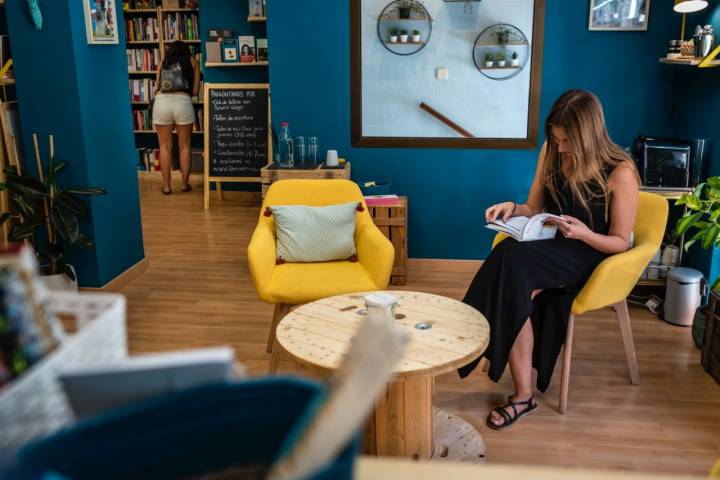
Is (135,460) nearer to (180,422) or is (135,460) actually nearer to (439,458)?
(180,422)

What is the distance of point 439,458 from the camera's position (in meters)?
2.49

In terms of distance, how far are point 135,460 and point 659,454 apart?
2.40m

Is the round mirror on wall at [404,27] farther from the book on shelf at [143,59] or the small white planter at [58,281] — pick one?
the book on shelf at [143,59]

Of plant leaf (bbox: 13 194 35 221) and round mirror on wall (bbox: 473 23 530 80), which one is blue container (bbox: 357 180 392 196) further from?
plant leaf (bbox: 13 194 35 221)

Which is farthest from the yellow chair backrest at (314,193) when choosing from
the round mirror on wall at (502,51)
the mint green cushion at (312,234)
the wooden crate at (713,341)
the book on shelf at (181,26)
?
the book on shelf at (181,26)

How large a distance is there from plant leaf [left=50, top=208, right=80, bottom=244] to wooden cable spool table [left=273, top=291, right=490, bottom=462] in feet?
5.91

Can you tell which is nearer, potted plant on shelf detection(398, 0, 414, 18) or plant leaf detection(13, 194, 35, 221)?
plant leaf detection(13, 194, 35, 221)

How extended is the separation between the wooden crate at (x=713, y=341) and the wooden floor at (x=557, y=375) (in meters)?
0.05

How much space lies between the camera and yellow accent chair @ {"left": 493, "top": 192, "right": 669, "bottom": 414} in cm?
280

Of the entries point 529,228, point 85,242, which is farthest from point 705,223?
point 85,242

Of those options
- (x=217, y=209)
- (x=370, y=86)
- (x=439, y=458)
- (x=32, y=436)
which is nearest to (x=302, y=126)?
(x=370, y=86)

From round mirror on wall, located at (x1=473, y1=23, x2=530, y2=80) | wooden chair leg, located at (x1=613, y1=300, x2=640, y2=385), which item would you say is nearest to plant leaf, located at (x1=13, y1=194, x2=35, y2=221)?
round mirror on wall, located at (x1=473, y1=23, x2=530, y2=80)

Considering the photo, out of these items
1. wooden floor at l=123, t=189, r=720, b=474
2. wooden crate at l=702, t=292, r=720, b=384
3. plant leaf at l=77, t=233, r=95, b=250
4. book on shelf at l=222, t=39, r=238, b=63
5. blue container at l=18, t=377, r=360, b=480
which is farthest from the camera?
book on shelf at l=222, t=39, r=238, b=63

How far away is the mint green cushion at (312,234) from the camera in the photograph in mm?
3402
